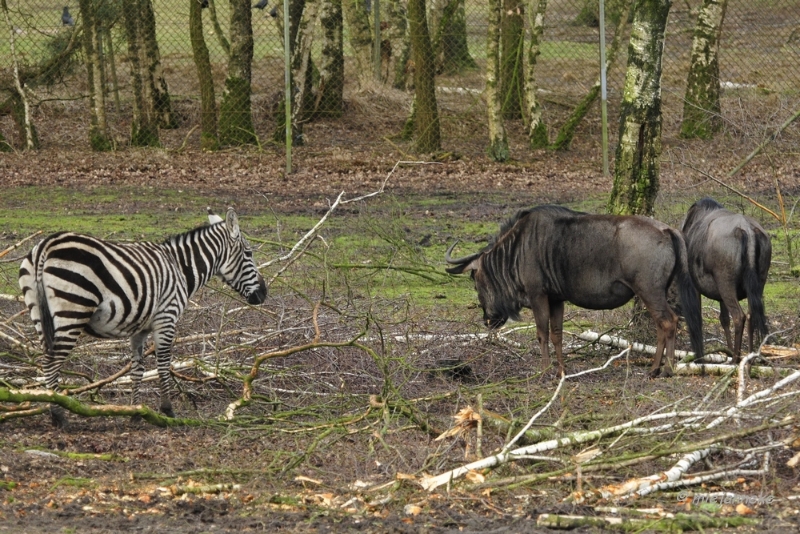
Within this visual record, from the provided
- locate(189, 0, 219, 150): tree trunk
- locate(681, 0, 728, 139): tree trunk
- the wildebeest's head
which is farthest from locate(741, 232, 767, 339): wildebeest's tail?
locate(189, 0, 219, 150): tree trunk

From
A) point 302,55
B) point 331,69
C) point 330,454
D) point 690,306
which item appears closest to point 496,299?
point 690,306

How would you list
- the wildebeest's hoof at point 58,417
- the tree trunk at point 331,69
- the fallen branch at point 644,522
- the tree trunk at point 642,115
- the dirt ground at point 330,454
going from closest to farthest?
the fallen branch at point 644,522 → the dirt ground at point 330,454 → the wildebeest's hoof at point 58,417 → the tree trunk at point 642,115 → the tree trunk at point 331,69

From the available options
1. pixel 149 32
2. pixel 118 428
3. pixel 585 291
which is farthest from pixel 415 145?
pixel 118 428

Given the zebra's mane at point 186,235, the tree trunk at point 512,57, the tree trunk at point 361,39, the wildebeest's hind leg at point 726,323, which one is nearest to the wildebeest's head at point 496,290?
the wildebeest's hind leg at point 726,323

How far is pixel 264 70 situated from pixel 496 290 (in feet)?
55.3

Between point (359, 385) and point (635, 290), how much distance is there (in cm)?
258

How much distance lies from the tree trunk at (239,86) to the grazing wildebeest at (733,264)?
1305 cm

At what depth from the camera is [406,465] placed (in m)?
7.10

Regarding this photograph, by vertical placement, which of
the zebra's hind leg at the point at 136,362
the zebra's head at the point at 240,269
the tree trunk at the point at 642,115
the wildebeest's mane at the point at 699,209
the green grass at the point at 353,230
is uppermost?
the tree trunk at the point at 642,115

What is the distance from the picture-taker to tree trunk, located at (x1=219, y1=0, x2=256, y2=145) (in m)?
21.6

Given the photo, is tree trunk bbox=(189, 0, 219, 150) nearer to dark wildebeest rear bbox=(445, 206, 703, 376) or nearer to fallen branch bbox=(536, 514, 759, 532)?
dark wildebeest rear bbox=(445, 206, 703, 376)

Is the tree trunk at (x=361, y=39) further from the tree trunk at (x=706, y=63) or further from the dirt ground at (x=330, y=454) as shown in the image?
the dirt ground at (x=330, y=454)

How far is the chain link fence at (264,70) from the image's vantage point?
72.3ft

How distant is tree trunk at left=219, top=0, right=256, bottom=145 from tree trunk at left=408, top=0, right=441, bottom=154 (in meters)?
3.10
